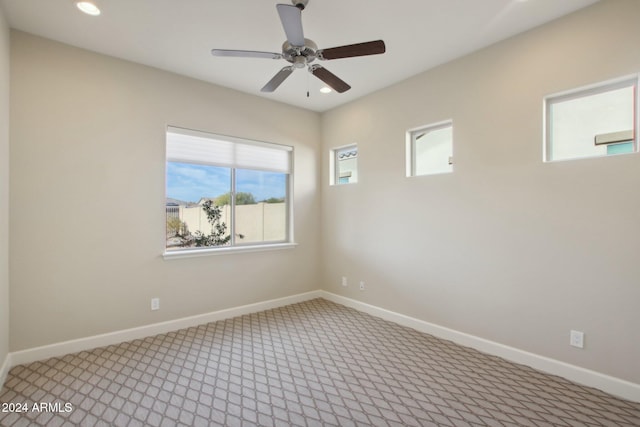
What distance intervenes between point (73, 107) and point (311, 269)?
344cm

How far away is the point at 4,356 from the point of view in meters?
2.48

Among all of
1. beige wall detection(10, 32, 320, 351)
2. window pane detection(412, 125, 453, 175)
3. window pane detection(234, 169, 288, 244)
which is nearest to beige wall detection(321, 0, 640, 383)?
window pane detection(412, 125, 453, 175)

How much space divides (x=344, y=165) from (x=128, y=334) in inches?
134

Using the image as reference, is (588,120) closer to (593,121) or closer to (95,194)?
(593,121)

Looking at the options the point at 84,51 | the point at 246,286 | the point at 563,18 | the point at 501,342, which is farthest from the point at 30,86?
the point at 501,342

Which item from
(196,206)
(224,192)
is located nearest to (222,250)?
(196,206)

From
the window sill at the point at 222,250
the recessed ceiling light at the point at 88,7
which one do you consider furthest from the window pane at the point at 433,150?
the recessed ceiling light at the point at 88,7

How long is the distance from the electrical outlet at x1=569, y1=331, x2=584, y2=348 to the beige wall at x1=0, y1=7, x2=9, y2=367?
4525 millimetres

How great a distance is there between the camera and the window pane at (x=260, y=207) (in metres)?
4.15

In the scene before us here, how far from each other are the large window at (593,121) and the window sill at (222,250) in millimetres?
3217

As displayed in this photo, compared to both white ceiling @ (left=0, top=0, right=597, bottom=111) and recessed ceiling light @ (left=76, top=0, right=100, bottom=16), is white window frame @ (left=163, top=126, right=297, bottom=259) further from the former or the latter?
recessed ceiling light @ (left=76, top=0, right=100, bottom=16)

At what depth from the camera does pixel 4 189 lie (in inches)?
96.7

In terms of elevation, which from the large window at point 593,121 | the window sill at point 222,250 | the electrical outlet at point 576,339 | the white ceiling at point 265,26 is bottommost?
the electrical outlet at point 576,339

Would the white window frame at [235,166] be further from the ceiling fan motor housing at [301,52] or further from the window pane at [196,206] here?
the ceiling fan motor housing at [301,52]
